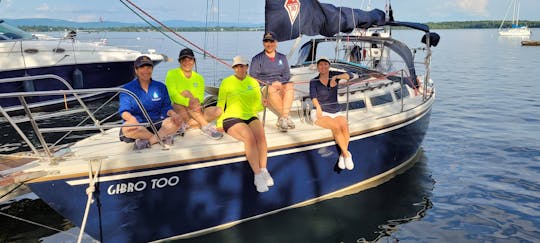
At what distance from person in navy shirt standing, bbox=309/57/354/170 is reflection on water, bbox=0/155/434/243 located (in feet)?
2.79

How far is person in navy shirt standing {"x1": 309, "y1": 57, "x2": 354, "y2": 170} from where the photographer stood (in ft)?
20.0

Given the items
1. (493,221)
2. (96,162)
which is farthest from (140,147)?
(493,221)

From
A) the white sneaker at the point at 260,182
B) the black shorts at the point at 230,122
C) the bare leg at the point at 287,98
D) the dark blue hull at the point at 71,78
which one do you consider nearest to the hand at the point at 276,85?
the bare leg at the point at 287,98

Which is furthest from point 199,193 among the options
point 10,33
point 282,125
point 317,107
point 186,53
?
point 10,33

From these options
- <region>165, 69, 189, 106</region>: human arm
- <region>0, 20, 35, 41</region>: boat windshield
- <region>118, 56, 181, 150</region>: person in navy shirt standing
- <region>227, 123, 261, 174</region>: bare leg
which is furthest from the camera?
<region>0, 20, 35, 41</region>: boat windshield

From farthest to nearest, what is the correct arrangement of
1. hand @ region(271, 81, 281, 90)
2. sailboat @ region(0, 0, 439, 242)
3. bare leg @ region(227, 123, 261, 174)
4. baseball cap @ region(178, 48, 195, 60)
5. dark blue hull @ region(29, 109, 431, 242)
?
1. hand @ region(271, 81, 281, 90)
2. baseball cap @ region(178, 48, 195, 60)
3. bare leg @ region(227, 123, 261, 174)
4. dark blue hull @ region(29, 109, 431, 242)
5. sailboat @ region(0, 0, 439, 242)

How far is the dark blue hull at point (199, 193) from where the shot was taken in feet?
16.3

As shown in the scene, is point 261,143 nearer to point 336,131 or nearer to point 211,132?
point 211,132

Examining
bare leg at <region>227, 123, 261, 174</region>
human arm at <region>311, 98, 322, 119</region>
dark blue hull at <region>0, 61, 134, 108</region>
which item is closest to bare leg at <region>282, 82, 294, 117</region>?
human arm at <region>311, 98, 322, 119</region>

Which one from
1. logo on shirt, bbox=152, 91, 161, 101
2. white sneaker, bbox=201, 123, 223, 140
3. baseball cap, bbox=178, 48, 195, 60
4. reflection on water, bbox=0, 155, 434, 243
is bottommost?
reflection on water, bbox=0, 155, 434, 243

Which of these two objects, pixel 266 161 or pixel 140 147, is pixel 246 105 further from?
pixel 140 147

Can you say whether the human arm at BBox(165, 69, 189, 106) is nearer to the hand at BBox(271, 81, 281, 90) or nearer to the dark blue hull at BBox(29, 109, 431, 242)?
the dark blue hull at BBox(29, 109, 431, 242)

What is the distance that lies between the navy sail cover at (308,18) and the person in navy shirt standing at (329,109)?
1676 mm

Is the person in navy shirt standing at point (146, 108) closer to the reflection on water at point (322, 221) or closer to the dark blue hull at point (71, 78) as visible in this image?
the reflection on water at point (322, 221)
